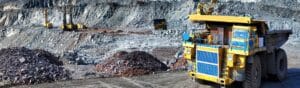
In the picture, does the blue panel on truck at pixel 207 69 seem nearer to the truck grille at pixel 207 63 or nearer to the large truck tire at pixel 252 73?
the truck grille at pixel 207 63

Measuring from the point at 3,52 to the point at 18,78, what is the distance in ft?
14.4

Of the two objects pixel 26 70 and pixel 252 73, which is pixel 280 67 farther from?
pixel 26 70

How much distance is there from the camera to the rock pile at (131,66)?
1570 cm

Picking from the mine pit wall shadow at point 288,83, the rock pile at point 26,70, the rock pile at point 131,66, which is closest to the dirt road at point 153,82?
the mine pit wall shadow at point 288,83

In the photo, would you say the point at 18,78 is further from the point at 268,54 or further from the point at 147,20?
the point at 147,20

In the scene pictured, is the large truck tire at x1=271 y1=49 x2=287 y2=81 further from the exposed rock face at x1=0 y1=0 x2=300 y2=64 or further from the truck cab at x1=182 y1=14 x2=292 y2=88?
the exposed rock face at x1=0 y1=0 x2=300 y2=64

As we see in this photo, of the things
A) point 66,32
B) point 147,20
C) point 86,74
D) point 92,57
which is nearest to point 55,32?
point 66,32

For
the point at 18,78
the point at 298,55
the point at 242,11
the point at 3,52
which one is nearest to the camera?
the point at 18,78

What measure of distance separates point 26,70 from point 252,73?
6728 mm

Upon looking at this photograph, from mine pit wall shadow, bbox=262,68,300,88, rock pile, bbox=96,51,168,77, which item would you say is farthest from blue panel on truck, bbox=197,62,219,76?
rock pile, bbox=96,51,168,77

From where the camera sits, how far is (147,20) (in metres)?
37.4

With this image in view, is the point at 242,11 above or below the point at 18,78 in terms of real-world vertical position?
above

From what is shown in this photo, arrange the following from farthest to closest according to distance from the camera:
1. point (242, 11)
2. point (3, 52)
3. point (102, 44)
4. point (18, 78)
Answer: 1. point (242, 11)
2. point (102, 44)
3. point (3, 52)
4. point (18, 78)

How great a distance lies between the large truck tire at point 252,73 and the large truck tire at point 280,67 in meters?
1.45
